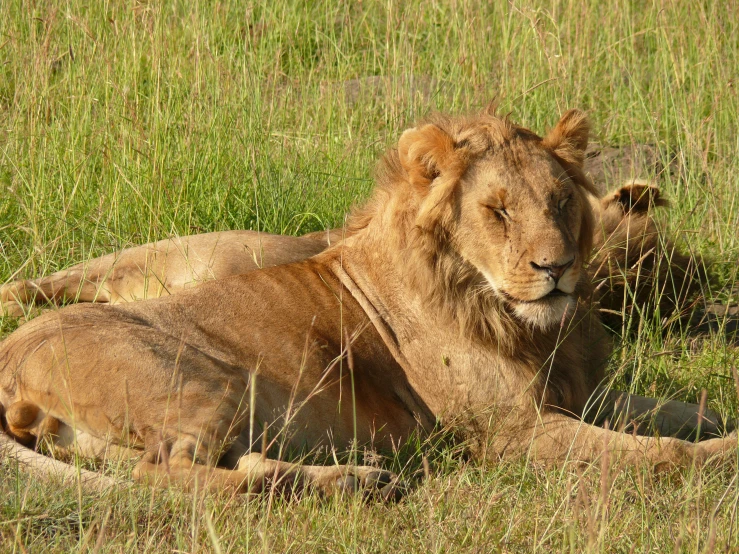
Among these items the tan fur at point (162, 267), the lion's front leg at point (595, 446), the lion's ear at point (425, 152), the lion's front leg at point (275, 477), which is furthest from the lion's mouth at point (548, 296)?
the tan fur at point (162, 267)

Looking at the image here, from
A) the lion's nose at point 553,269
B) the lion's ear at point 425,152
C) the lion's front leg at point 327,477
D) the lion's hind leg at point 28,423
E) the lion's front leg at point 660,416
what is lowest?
the lion's front leg at point 660,416

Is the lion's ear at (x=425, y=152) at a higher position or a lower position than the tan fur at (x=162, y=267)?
higher

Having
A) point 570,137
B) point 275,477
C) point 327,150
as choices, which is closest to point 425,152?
point 570,137

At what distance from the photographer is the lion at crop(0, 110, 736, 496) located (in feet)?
10.9

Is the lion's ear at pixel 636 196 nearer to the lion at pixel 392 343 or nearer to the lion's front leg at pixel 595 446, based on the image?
the lion at pixel 392 343

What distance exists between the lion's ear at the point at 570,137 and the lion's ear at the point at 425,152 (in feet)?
1.31

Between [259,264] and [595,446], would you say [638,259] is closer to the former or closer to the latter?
[595,446]

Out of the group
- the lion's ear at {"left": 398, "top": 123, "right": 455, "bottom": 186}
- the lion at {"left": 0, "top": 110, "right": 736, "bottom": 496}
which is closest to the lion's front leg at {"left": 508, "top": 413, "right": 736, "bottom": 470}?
the lion at {"left": 0, "top": 110, "right": 736, "bottom": 496}

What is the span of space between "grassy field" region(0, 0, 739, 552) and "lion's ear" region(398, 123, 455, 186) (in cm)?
98

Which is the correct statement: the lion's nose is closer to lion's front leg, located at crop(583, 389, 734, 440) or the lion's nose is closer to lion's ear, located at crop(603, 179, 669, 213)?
lion's front leg, located at crop(583, 389, 734, 440)

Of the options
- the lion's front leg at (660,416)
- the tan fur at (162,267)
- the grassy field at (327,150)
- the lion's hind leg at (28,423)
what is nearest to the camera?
the grassy field at (327,150)

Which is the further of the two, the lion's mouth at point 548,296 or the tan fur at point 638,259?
the tan fur at point 638,259

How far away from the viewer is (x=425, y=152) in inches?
145

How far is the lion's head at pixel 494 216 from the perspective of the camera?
11.5ft
